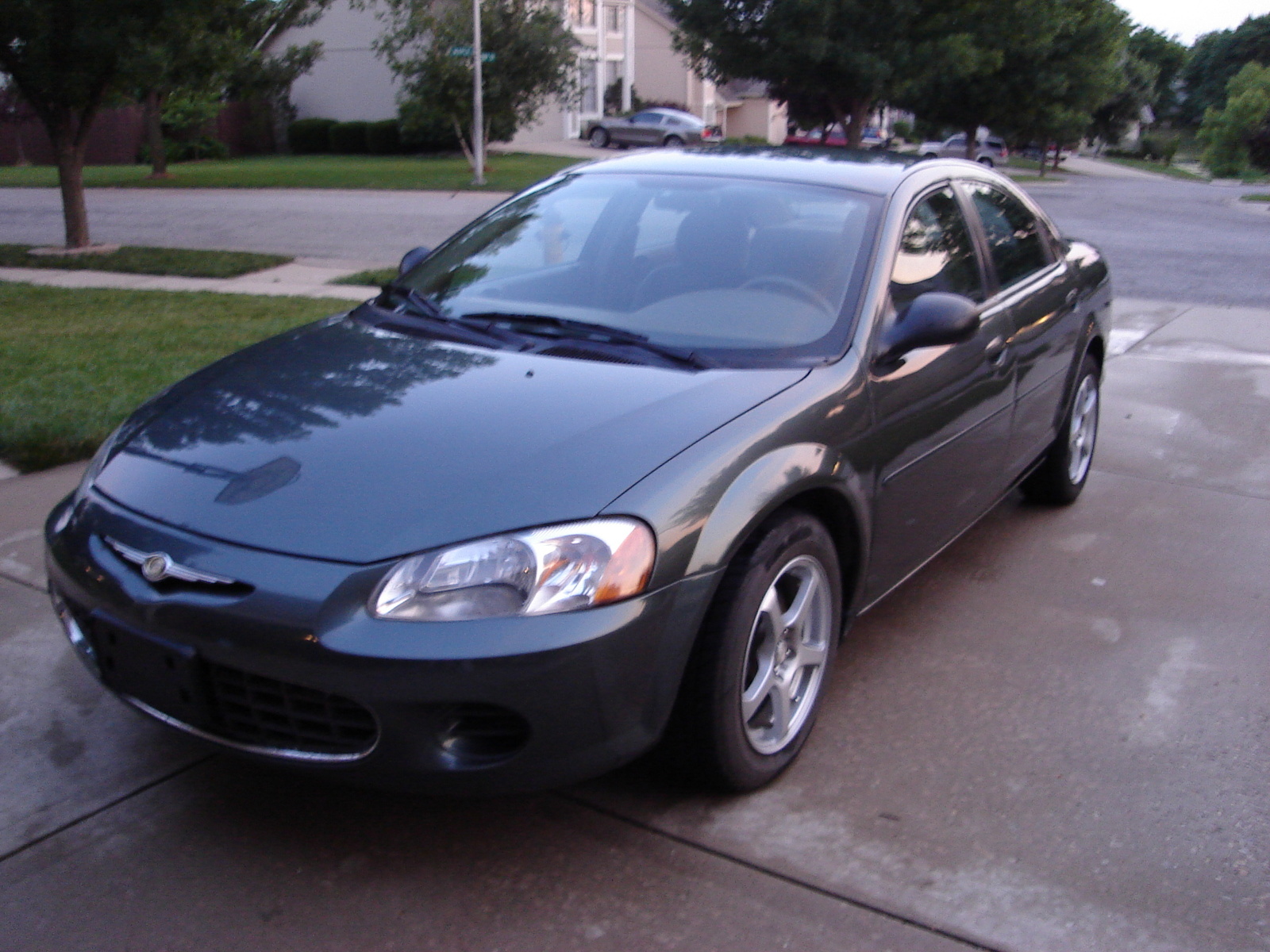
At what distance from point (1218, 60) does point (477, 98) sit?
101m

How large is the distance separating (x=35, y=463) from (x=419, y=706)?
3.85 meters

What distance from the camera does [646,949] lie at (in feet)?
8.11

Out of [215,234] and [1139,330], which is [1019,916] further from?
[215,234]

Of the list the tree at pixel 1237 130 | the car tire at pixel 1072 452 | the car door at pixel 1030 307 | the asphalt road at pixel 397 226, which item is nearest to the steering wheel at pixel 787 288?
the car door at pixel 1030 307

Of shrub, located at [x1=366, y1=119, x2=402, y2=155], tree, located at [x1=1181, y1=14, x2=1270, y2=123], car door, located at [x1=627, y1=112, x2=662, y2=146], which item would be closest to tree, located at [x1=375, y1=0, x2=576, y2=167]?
shrub, located at [x1=366, y1=119, x2=402, y2=155]

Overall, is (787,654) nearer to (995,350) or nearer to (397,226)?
(995,350)

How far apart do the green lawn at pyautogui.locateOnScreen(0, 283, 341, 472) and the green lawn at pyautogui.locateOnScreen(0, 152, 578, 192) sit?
1309 cm

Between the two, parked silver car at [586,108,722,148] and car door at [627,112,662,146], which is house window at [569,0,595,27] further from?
car door at [627,112,662,146]

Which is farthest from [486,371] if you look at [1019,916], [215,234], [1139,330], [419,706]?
[215,234]

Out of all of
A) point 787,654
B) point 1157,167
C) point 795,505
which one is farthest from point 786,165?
point 1157,167

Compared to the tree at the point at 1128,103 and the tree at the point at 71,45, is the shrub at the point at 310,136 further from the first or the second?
the tree at the point at 1128,103

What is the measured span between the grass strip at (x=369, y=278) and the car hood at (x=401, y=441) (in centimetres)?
784

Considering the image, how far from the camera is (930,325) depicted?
Result: 3.39m

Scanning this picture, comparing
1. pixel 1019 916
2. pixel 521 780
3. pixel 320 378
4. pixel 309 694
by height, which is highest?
pixel 320 378
